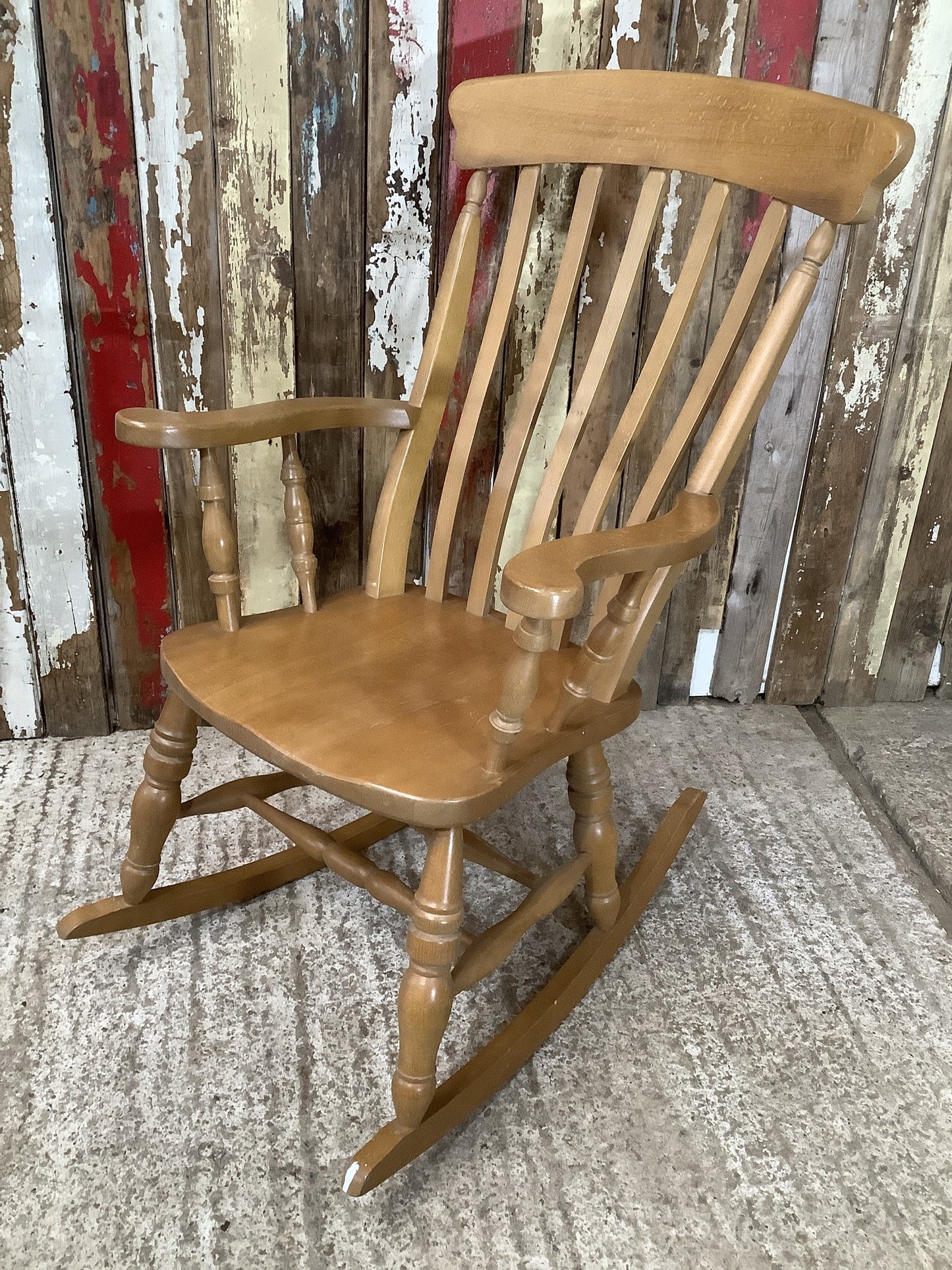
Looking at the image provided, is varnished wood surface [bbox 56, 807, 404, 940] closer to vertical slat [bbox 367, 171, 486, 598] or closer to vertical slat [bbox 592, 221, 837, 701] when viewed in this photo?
vertical slat [bbox 367, 171, 486, 598]

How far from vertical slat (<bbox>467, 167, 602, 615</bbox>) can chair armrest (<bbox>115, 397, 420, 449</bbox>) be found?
0.50ft

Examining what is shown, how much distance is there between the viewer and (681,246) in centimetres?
157

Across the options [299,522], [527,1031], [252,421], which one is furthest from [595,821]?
[252,421]

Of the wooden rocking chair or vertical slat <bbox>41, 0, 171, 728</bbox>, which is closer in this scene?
the wooden rocking chair

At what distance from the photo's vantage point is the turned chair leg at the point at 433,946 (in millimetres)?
949

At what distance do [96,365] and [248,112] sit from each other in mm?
447

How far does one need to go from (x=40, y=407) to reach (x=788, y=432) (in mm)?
1276

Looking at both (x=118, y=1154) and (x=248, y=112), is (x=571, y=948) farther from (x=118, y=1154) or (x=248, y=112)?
(x=248, y=112)

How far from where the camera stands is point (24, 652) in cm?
169

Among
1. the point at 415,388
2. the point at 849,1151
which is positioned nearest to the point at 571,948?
the point at 849,1151

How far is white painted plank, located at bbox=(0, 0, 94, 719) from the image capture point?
1.38 metres

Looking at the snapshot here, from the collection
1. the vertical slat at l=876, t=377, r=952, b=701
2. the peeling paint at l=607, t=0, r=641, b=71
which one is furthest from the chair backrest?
the vertical slat at l=876, t=377, r=952, b=701

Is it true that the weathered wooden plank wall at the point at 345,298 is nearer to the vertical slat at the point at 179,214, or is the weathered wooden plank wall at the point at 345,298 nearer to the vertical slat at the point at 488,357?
the vertical slat at the point at 179,214

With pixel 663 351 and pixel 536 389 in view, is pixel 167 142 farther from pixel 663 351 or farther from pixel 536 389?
pixel 663 351
